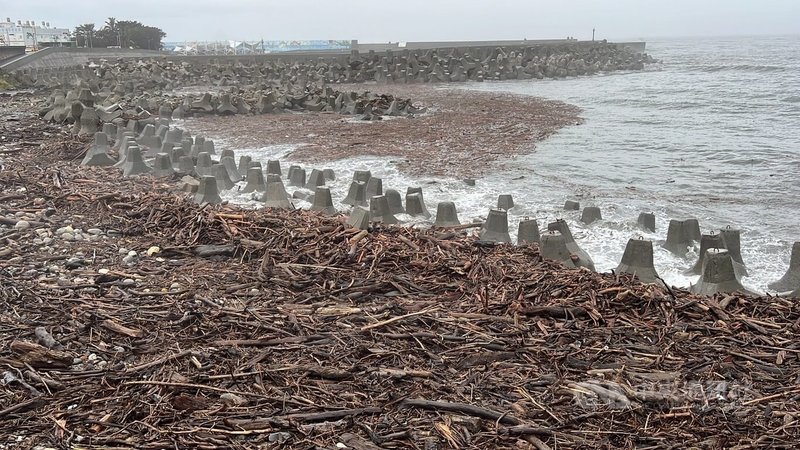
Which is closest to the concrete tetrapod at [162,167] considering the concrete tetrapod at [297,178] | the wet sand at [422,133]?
the concrete tetrapod at [297,178]

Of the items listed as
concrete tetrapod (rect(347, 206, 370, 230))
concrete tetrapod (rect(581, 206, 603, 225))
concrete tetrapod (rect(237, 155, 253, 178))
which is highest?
concrete tetrapod (rect(237, 155, 253, 178))

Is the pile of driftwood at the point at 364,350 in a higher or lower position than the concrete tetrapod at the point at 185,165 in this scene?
lower

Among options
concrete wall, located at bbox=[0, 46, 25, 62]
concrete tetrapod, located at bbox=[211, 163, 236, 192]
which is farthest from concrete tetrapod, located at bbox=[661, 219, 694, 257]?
concrete wall, located at bbox=[0, 46, 25, 62]

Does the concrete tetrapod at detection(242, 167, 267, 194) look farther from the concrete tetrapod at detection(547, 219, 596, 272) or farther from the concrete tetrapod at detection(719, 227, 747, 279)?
the concrete tetrapod at detection(719, 227, 747, 279)

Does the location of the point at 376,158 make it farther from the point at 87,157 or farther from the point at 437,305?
the point at 437,305

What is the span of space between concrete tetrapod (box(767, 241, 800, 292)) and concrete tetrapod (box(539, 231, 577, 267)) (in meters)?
2.00

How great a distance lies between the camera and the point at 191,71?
30.1 m

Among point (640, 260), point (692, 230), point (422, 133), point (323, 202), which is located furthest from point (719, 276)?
point (422, 133)

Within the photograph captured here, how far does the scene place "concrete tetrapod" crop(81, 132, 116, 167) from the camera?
33.2ft

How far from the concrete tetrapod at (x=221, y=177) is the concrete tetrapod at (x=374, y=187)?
198 cm

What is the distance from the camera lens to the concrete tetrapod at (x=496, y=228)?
682 cm

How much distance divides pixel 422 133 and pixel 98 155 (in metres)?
7.01

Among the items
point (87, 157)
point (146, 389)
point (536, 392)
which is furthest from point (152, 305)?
point (87, 157)

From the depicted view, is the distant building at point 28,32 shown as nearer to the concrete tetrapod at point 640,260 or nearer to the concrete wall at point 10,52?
the concrete wall at point 10,52
